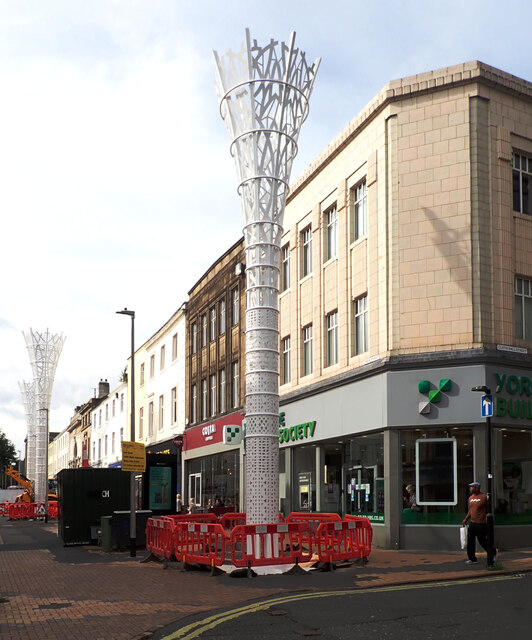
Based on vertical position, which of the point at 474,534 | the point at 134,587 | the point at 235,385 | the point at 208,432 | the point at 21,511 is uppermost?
the point at 235,385

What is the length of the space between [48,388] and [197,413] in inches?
1258

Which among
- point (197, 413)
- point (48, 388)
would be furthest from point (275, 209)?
point (48, 388)

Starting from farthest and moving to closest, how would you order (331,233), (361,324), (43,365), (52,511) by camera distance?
(43,365) < (52,511) < (331,233) < (361,324)

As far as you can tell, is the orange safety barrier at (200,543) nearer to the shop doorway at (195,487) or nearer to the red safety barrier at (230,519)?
the red safety barrier at (230,519)

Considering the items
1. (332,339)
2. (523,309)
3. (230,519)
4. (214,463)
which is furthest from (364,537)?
(214,463)

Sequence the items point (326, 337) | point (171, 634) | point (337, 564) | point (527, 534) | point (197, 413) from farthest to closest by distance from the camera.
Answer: point (197, 413) < point (326, 337) < point (527, 534) < point (337, 564) < point (171, 634)

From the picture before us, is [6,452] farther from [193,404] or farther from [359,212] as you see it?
[359,212]

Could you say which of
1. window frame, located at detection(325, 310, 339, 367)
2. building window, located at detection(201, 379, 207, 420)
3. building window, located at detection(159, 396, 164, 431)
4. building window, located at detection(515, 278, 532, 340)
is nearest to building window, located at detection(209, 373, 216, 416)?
building window, located at detection(201, 379, 207, 420)

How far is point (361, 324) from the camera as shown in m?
27.4

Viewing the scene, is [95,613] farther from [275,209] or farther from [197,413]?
[197,413]

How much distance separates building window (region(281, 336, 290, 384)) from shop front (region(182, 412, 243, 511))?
18.1ft

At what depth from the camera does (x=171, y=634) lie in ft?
36.2

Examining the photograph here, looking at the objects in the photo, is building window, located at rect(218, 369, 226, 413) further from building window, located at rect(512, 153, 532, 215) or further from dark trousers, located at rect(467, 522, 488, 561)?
dark trousers, located at rect(467, 522, 488, 561)

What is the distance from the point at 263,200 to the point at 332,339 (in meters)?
10.3
